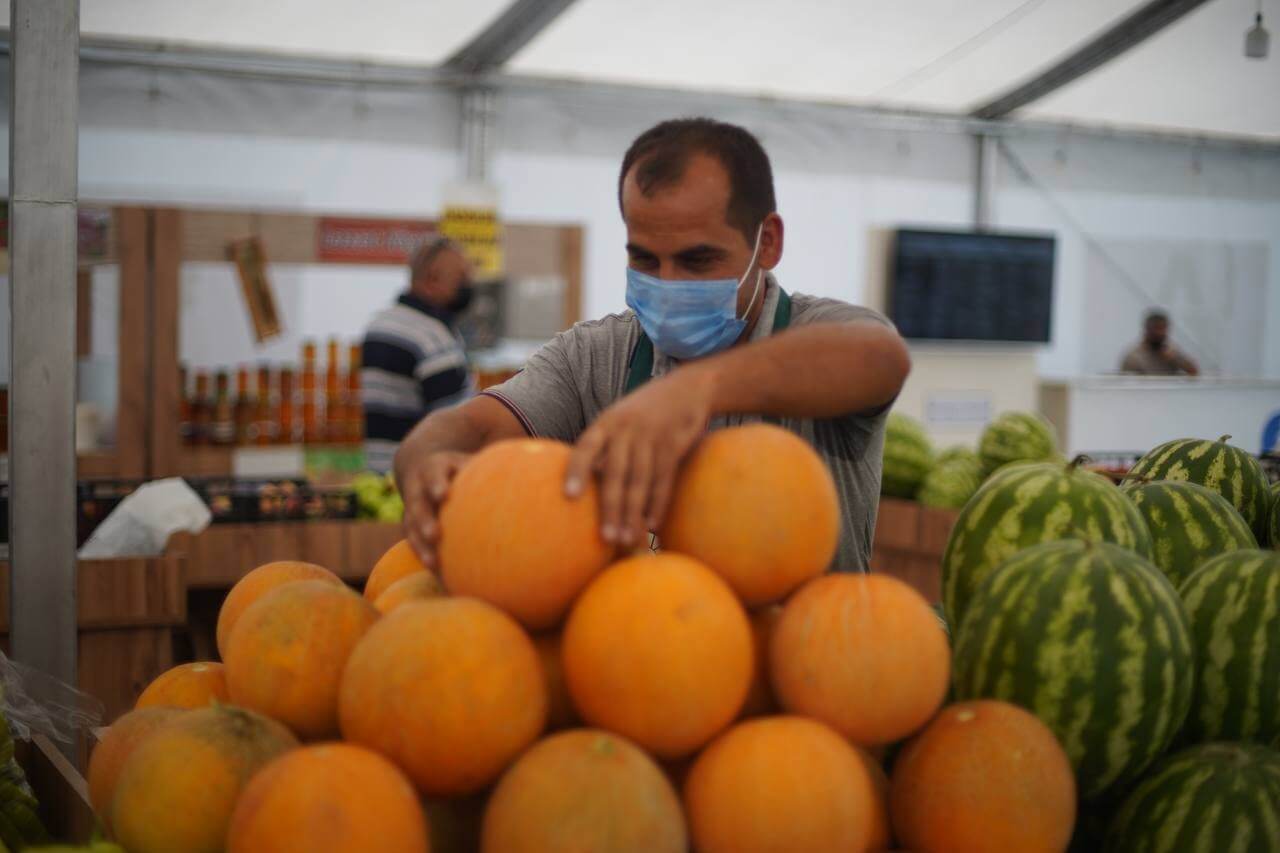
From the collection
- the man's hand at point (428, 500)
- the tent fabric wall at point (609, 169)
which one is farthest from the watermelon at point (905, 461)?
the man's hand at point (428, 500)

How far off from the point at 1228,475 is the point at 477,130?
6902 millimetres

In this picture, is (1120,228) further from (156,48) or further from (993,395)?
(156,48)

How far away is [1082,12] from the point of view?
24.8 ft

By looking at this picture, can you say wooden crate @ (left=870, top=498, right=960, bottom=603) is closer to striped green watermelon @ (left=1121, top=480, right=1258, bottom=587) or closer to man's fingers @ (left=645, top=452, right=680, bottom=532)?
striped green watermelon @ (left=1121, top=480, right=1258, bottom=587)

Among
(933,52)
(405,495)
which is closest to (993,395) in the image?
(933,52)

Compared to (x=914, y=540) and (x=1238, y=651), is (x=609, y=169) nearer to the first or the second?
(x=914, y=540)

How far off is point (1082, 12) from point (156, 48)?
18.8 feet

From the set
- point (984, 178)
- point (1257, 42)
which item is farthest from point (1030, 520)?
point (984, 178)

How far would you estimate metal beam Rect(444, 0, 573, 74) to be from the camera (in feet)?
22.6

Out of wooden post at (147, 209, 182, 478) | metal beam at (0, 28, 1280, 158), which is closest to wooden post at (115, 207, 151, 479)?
wooden post at (147, 209, 182, 478)

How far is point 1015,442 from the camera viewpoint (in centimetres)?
438

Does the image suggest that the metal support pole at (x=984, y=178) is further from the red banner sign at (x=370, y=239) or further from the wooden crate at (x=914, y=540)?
the wooden crate at (x=914, y=540)

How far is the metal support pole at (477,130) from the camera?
804 centimetres

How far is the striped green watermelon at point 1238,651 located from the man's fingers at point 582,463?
2.12ft
